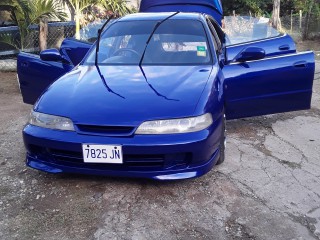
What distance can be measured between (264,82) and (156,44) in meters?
1.27

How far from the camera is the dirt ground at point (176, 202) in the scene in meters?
2.85

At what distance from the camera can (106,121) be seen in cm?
305

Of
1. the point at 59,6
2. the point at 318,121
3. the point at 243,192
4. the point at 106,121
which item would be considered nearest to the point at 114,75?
the point at 106,121

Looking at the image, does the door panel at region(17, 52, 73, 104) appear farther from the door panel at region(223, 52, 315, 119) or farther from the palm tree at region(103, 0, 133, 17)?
the palm tree at region(103, 0, 133, 17)

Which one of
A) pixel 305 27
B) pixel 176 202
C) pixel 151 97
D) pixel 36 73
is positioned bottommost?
pixel 305 27

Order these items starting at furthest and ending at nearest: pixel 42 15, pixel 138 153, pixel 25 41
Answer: pixel 42 15, pixel 25 41, pixel 138 153

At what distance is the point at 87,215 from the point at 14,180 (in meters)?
1.00

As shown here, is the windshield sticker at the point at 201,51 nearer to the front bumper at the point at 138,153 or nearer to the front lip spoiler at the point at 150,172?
the front bumper at the point at 138,153

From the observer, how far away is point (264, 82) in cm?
446

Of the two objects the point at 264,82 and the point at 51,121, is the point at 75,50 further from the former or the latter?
the point at 264,82

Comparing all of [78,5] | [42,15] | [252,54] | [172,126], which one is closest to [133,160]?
[172,126]

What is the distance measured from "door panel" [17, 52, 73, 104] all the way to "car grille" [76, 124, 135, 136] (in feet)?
5.80

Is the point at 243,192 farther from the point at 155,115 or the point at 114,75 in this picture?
the point at 114,75

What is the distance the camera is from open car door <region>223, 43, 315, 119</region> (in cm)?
438
